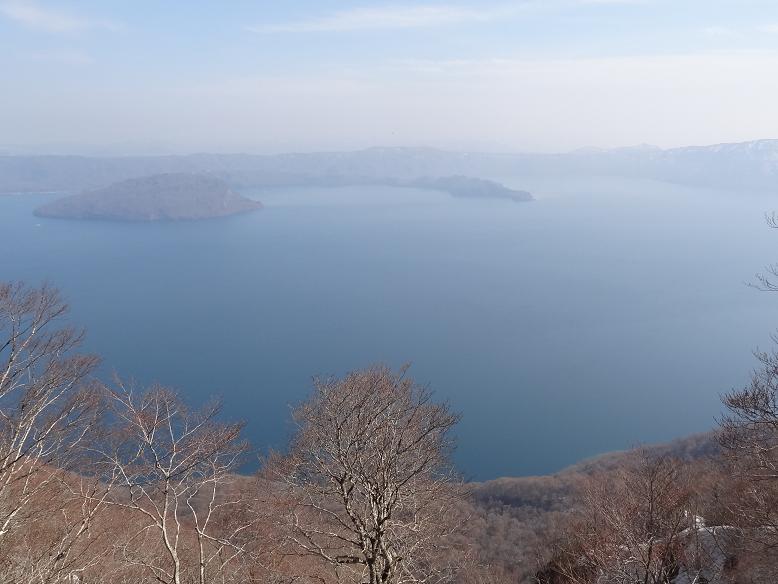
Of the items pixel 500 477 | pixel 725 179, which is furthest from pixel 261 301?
pixel 725 179

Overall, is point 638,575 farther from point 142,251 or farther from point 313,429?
point 142,251

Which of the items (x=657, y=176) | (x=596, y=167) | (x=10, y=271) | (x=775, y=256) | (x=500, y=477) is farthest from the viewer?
(x=596, y=167)

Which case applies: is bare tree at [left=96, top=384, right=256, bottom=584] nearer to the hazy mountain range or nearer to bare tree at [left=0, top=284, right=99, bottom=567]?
bare tree at [left=0, top=284, right=99, bottom=567]

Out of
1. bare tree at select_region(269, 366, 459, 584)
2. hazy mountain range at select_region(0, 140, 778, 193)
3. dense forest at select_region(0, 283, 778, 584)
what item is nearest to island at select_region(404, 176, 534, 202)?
hazy mountain range at select_region(0, 140, 778, 193)

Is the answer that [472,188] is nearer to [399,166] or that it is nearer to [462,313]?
[399,166]

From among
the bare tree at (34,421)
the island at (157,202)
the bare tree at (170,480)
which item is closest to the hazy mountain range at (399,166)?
the island at (157,202)

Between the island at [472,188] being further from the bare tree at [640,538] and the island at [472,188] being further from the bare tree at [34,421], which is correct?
the bare tree at [34,421]

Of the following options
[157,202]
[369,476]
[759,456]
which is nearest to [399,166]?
[157,202]
